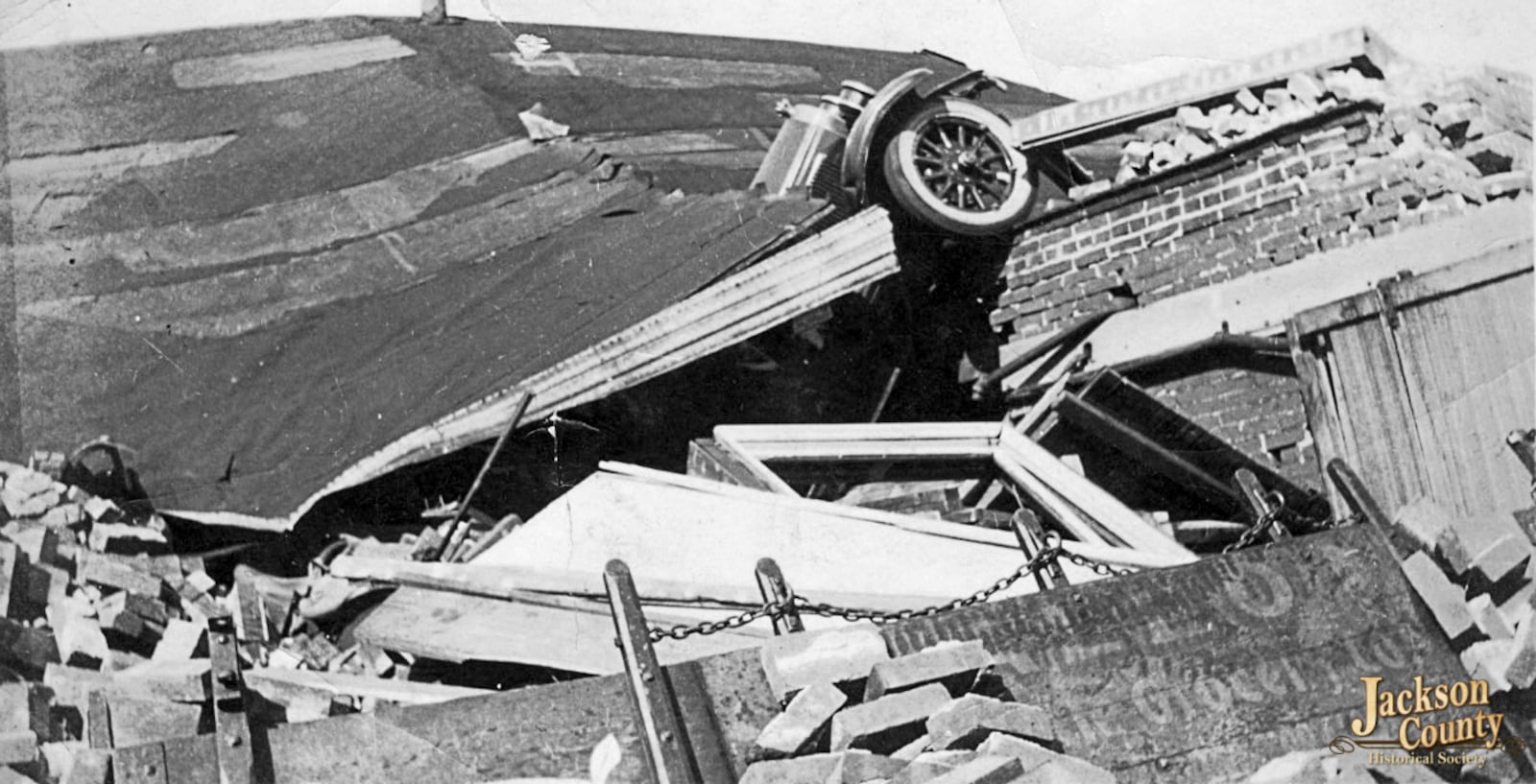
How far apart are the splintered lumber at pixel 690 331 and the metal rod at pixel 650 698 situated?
2556mm

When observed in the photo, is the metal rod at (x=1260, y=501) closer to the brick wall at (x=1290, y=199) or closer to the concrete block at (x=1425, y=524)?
the concrete block at (x=1425, y=524)

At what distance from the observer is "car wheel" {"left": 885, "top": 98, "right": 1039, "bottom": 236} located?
8000mm

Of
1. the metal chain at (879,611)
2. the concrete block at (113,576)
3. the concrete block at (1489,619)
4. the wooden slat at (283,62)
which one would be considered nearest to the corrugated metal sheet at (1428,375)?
the concrete block at (1489,619)

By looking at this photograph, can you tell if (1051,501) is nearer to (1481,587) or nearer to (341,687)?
(1481,587)

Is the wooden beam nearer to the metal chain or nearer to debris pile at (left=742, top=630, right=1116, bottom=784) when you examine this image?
the metal chain

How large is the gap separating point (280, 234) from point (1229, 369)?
188 inches

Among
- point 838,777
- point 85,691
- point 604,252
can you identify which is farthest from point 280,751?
point 604,252

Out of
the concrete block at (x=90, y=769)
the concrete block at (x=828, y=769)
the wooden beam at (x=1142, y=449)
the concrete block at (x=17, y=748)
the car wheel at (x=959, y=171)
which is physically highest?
the car wheel at (x=959, y=171)

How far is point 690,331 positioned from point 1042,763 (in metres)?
3.49

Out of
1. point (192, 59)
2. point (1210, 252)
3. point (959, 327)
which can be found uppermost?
point (192, 59)

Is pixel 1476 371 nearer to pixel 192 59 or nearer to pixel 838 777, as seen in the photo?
pixel 838 777

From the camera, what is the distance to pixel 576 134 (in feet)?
29.2

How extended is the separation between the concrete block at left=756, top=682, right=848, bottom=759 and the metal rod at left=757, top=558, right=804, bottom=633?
633 millimetres

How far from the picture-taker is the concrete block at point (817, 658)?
4.09 m
